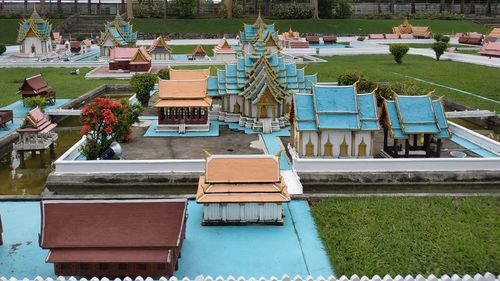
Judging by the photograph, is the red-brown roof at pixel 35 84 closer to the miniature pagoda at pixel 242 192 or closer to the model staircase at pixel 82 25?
the miniature pagoda at pixel 242 192

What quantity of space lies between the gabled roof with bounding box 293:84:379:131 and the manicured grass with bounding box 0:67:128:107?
59.1 feet

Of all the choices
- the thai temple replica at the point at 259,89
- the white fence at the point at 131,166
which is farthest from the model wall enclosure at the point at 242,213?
Answer: the thai temple replica at the point at 259,89

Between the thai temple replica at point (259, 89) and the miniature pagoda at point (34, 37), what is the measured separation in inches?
1226

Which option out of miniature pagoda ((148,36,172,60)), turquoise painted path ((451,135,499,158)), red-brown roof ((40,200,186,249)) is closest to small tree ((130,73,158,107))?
A: turquoise painted path ((451,135,499,158))

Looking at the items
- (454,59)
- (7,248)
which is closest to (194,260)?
(7,248)

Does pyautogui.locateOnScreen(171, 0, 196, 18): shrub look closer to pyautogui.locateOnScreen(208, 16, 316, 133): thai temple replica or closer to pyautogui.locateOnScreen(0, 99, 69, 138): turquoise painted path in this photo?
pyautogui.locateOnScreen(0, 99, 69, 138): turquoise painted path

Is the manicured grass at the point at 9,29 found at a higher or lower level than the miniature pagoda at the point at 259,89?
higher

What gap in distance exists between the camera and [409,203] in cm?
1441

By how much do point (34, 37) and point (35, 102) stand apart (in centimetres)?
2588

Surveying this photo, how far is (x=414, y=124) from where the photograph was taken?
18.2m

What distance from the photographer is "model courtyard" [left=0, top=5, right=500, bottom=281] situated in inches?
422

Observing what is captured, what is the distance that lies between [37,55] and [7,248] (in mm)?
41806

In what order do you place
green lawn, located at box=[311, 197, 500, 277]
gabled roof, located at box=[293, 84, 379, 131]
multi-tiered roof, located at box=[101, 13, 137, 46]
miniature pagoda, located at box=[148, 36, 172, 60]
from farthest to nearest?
multi-tiered roof, located at box=[101, 13, 137, 46] < miniature pagoda, located at box=[148, 36, 172, 60] < gabled roof, located at box=[293, 84, 379, 131] < green lawn, located at box=[311, 197, 500, 277]

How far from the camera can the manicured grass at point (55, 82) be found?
32406mm
